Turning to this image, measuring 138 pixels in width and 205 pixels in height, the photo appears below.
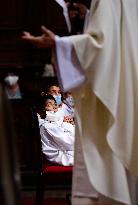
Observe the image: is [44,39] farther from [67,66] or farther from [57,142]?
[57,142]

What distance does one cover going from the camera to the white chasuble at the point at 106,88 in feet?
7.04

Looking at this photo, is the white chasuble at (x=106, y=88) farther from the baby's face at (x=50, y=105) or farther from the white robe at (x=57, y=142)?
the baby's face at (x=50, y=105)

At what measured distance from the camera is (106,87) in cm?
220

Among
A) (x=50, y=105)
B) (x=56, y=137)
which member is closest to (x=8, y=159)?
(x=56, y=137)

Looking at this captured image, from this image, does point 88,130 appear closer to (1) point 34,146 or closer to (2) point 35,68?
(2) point 35,68

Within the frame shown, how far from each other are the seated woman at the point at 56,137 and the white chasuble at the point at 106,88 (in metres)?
1.12

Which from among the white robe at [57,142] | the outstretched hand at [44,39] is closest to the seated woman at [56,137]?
the white robe at [57,142]

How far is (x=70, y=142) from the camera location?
3.46 meters

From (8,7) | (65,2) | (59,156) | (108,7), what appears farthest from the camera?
(8,7)

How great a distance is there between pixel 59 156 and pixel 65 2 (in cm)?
126

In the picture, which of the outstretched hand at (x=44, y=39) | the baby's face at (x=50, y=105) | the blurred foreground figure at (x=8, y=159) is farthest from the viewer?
the baby's face at (x=50, y=105)

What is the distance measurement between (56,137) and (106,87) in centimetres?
132

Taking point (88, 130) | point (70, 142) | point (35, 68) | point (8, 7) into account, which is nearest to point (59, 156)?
point (70, 142)

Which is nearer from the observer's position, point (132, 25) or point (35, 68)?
point (132, 25)
